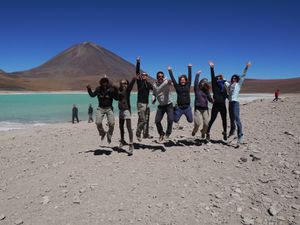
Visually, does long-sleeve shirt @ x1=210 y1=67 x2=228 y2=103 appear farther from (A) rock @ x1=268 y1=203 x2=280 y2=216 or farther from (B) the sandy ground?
(A) rock @ x1=268 y1=203 x2=280 y2=216

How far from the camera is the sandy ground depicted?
14.0ft

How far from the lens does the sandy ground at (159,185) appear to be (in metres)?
4.27

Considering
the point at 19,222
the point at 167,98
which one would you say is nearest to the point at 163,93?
the point at 167,98

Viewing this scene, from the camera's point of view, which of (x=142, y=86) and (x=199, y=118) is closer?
(x=142, y=86)

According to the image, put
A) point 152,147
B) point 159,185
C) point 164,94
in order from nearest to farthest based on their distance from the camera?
point 159,185, point 164,94, point 152,147

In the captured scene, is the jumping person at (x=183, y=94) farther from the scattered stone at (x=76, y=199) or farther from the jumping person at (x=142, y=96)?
the scattered stone at (x=76, y=199)

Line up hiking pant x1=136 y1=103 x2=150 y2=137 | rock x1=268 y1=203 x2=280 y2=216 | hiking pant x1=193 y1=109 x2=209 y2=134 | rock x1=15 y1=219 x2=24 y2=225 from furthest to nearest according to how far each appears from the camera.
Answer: hiking pant x1=136 y1=103 x2=150 y2=137 < hiking pant x1=193 y1=109 x2=209 y2=134 < rock x1=15 y1=219 x2=24 y2=225 < rock x1=268 y1=203 x2=280 y2=216

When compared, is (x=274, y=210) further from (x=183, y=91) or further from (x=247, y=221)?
(x=183, y=91)

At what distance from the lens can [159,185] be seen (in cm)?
501

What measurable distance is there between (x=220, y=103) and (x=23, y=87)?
5540 inches

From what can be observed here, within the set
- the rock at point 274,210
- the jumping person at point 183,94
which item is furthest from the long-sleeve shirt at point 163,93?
the rock at point 274,210

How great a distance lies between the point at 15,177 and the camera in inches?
241

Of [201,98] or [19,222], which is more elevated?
[201,98]

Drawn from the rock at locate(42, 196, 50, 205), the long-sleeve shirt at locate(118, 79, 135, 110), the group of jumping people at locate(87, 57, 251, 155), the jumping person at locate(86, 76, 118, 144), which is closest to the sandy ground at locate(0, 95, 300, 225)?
the rock at locate(42, 196, 50, 205)
